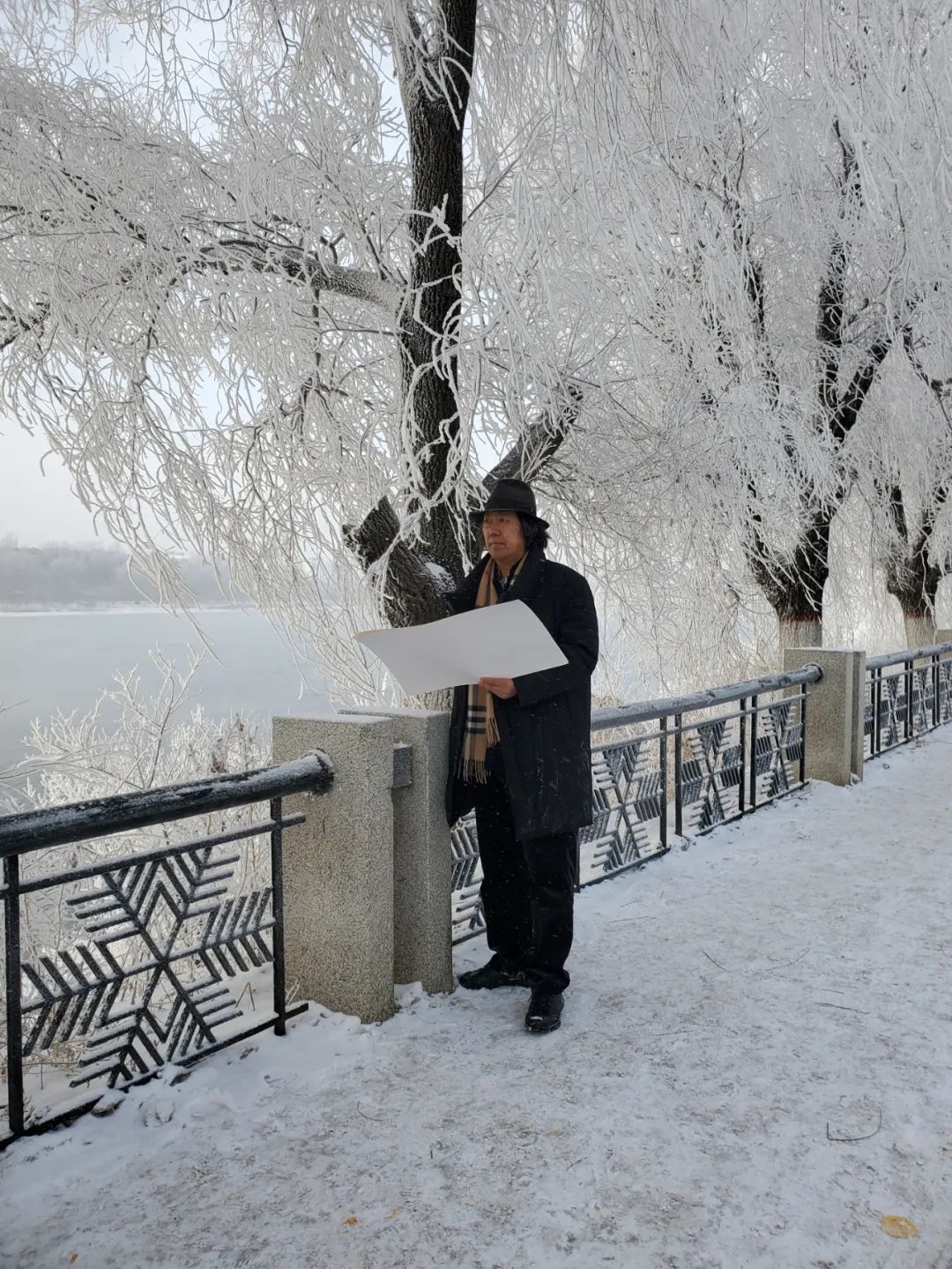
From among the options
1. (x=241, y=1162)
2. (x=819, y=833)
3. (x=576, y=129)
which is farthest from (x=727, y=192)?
(x=241, y=1162)

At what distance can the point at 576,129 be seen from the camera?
189 inches

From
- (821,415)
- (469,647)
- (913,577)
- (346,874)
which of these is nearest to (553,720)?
(469,647)

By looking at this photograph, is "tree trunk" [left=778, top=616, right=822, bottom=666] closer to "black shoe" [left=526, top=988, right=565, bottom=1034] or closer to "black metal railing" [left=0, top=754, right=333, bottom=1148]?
"black shoe" [left=526, top=988, right=565, bottom=1034]

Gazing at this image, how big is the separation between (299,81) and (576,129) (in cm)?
206

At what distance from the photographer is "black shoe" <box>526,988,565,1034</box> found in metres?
3.34

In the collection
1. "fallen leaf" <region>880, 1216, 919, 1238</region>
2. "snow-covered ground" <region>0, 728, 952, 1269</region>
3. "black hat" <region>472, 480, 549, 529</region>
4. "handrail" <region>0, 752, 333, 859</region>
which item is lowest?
"snow-covered ground" <region>0, 728, 952, 1269</region>

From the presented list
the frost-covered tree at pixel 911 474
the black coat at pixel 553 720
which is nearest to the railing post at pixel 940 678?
the frost-covered tree at pixel 911 474

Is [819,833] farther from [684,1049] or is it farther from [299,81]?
[299,81]

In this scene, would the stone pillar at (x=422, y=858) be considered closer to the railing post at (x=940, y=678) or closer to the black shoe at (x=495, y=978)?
the black shoe at (x=495, y=978)

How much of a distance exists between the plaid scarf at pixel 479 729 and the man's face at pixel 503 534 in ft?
0.23

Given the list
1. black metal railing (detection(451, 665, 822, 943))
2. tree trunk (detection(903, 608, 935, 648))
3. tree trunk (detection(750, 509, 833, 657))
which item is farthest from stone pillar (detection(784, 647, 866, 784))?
tree trunk (detection(903, 608, 935, 648))

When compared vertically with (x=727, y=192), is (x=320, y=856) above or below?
below

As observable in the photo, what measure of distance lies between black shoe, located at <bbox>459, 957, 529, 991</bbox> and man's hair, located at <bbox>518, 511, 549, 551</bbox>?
1.77 m

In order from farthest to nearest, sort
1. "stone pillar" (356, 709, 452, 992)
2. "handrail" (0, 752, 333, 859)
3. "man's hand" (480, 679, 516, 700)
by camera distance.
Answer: "stone pillar" (356, 709, 452, 992) < "man's hand" (480, 679, 516, 700) < "handrail" (0, 752, 333, 859)
